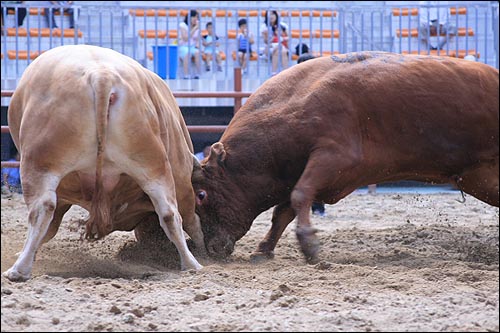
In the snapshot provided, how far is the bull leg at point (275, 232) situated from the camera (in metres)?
6.04

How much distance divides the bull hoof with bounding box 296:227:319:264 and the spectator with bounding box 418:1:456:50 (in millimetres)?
7491

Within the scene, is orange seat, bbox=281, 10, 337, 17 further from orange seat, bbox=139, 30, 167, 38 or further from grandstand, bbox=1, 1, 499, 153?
orange seat, bbox=139, 30, 167, 38

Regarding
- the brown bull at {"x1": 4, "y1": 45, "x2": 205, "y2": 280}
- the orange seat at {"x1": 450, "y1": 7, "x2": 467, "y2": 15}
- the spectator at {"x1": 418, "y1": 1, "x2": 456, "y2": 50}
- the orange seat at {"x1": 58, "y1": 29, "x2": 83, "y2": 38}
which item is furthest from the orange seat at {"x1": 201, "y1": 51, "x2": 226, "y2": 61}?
the brown bull at {"x1": 4, "y1": 45, "x2": 205, "y2": 280}

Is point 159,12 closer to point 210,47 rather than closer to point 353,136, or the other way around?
point 210,47

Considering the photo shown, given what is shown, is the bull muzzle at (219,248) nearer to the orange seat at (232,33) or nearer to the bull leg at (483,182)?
the bull leg at (483,182)

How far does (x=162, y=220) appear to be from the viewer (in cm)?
510

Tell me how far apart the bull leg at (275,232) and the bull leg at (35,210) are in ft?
5.80

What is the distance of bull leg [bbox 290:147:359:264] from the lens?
534cm

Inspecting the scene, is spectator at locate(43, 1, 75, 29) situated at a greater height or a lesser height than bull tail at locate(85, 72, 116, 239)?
greater

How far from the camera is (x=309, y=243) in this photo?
5.34 metres

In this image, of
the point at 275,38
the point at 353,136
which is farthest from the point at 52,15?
the point at 353,136

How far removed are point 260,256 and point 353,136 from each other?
1052mm

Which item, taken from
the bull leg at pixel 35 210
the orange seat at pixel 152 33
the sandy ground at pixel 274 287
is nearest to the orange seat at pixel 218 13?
the orange seat at pixel 152 33

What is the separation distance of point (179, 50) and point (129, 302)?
336 inches
